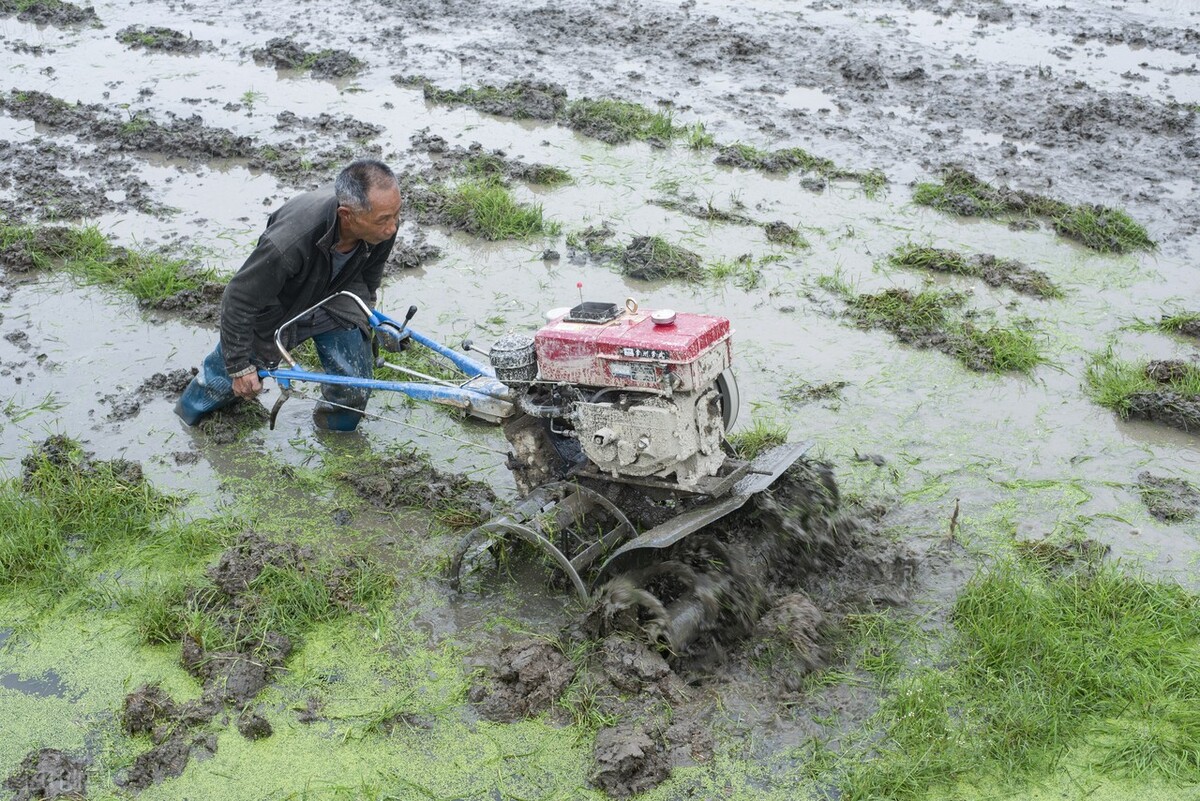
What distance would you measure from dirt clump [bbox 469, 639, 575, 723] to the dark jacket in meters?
1.96

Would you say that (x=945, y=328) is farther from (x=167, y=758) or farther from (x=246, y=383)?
(x=167, y=758)

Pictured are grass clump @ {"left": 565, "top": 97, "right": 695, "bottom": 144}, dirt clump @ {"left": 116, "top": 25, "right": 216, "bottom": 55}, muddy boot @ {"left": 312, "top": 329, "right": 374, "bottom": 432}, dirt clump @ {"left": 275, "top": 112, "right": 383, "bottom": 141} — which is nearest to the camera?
muddy boot @ {"left": 312, "top": 329, "right": 374, "bottom": 432}

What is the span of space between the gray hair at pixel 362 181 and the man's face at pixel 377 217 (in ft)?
0.07

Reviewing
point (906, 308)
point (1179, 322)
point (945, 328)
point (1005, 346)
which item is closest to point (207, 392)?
point (906, 308)

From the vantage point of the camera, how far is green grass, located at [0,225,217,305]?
704cm

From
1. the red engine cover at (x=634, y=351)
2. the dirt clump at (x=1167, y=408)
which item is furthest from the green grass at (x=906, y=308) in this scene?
the red engine cover at (x=634, y=351)

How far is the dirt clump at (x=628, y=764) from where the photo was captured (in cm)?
371

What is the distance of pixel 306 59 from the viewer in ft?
36.7

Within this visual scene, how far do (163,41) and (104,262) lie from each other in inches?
212

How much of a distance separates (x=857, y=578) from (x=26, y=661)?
10.9 feet

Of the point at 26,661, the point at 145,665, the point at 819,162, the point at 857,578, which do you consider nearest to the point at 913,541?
the point at 857,578

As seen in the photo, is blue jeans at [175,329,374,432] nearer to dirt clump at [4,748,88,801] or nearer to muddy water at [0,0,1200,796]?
muddy water at [0,0,1200,796]

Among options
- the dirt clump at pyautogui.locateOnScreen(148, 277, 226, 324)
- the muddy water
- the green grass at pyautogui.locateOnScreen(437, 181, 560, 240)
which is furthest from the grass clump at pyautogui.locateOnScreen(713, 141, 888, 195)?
the dirt clump at pyautogui.locateOnScreen(148, 277, 226, 324)

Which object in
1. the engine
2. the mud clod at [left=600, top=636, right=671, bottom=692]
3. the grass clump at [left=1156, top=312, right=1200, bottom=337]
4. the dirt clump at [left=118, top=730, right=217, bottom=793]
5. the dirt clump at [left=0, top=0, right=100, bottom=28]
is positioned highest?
the engine
